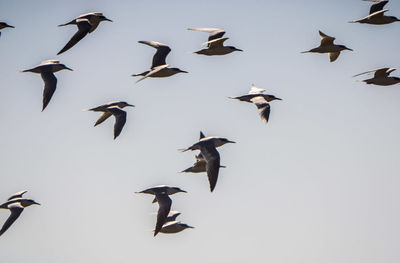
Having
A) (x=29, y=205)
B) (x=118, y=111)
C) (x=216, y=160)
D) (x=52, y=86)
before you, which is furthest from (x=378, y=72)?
(x=29, y=205)

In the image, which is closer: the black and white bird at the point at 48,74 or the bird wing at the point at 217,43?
the black and white bird at the point at 48,74

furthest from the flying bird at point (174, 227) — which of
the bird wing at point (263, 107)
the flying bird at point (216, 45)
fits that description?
the flying bird at point (216, 45)

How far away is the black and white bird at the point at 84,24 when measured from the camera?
2078 centimetres

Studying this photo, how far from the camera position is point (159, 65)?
83.6 feet

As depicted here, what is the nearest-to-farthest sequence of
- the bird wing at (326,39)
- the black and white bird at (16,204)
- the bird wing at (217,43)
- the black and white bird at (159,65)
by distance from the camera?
the black and white bird at (159,65), the bird wing at (217,43), the black and white bird at (16,204), the bird wing at (326,39)

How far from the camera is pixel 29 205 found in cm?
2494

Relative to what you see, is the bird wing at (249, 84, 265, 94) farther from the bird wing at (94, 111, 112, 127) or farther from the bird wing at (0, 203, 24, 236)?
the bird wing at (0, 203, 24, 236)

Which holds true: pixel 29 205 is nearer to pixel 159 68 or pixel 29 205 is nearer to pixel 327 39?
pixel 159 68

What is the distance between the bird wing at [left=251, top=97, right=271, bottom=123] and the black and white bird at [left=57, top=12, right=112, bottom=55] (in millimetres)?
5341

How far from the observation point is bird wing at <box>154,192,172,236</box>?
21734 mm

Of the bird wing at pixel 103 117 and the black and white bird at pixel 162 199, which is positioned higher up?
the bird wing at pixel 103 117

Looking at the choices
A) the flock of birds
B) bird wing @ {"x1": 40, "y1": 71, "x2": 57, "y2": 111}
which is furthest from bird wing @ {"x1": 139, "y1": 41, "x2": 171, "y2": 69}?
bird wing @ {"x1": 40, "y1": 71, "x2": 57, "y2": 111}

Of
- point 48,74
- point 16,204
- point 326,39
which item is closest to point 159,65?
point 48,74

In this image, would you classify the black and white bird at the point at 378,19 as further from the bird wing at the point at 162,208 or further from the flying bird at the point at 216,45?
the bird wing at the point at 162,208
